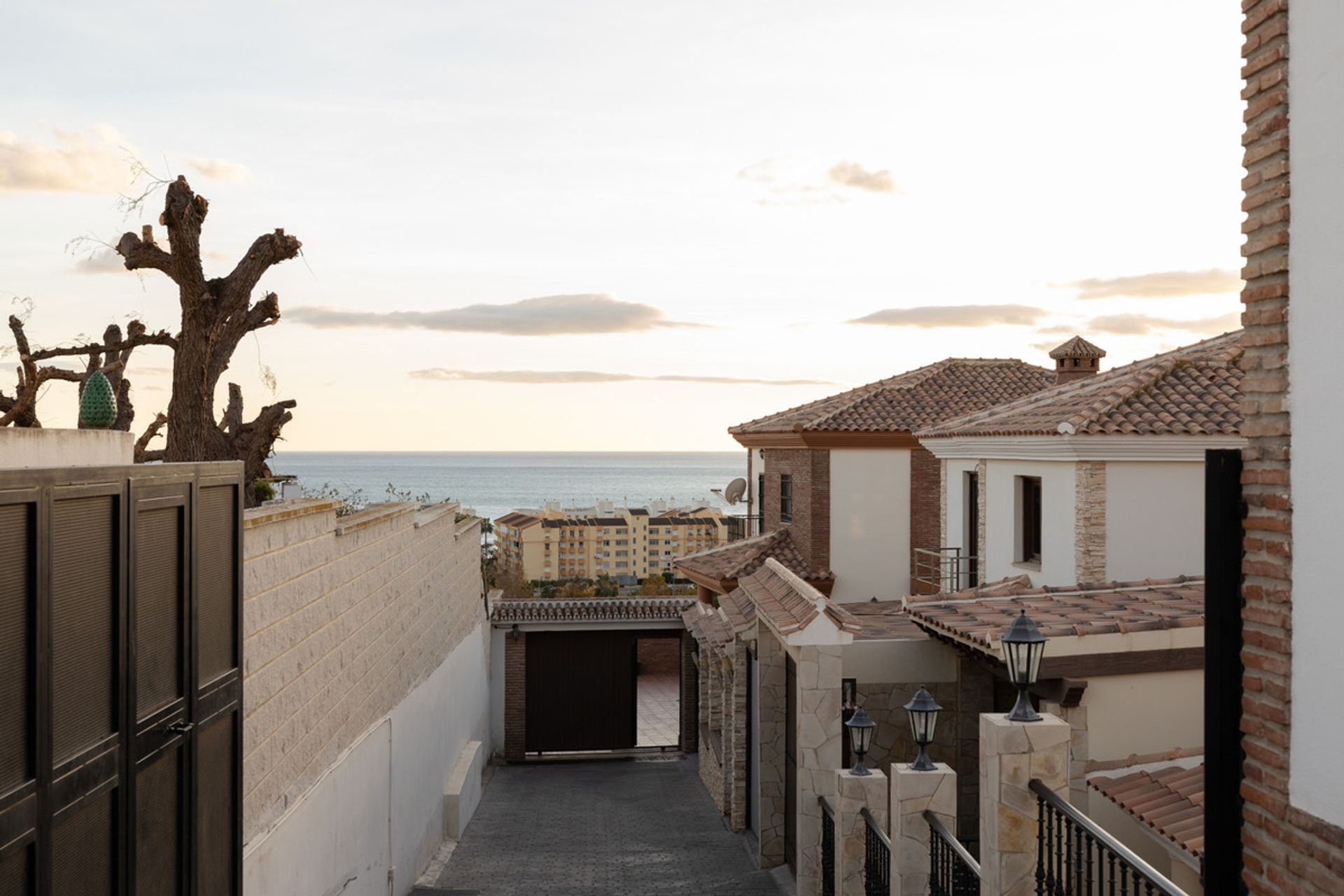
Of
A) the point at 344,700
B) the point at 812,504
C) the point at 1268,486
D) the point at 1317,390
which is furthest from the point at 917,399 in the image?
the point at 1317,390

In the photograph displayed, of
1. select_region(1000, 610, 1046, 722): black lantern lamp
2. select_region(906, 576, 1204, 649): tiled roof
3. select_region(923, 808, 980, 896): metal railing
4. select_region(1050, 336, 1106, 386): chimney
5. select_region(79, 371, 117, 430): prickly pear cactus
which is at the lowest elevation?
select_region(923, 808, 980, 896): metal railing

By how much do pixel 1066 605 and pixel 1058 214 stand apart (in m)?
7.97

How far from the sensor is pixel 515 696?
25.2 meters

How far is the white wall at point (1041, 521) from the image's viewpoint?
14.1 meters

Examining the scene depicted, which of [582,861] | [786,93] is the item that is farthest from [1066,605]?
[582,861]

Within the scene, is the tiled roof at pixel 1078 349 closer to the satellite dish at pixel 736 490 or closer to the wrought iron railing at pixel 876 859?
the satellite dish at pixel 736 490

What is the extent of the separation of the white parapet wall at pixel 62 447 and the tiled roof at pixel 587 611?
63.4 feet

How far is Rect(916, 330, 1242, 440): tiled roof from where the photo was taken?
13594 mm

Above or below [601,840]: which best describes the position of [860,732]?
above

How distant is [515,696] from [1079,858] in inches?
812

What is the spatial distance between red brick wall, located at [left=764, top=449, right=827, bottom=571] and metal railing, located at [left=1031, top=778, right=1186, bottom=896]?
50.1 feet

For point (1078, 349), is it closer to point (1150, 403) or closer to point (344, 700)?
point (1150, 403)

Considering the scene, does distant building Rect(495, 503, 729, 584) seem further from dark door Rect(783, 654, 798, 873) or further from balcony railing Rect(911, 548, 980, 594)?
dark door Rect(783, 654, 798, 873)

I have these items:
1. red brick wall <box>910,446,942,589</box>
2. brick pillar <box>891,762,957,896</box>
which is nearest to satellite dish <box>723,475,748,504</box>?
red brick wall <box>910,446,942,589</box>
